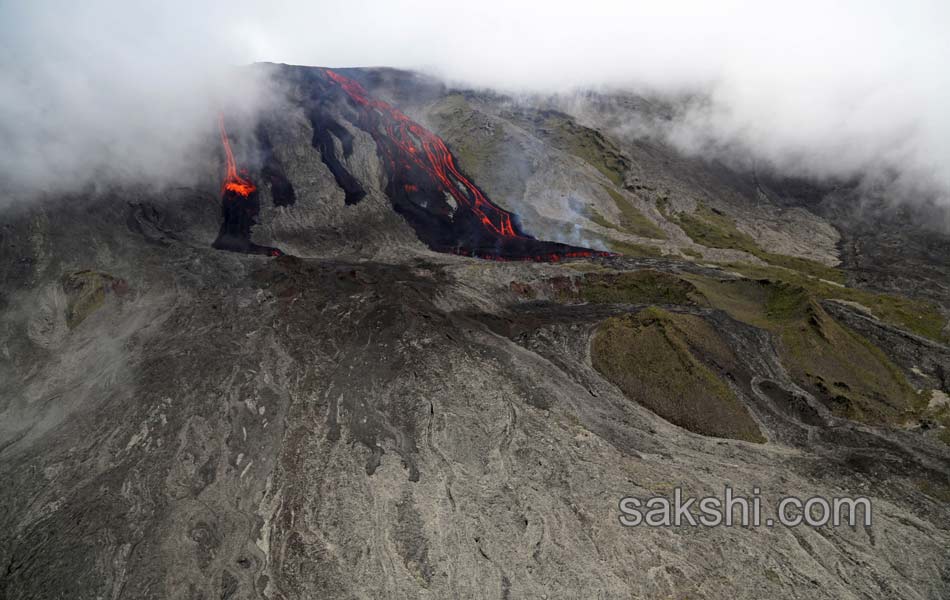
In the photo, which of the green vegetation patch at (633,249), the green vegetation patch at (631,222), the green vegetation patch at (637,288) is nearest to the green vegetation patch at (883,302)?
the green vegetation patch at (633,249)

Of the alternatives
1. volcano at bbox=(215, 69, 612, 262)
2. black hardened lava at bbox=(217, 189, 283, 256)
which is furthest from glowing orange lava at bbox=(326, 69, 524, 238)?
black hardened lava at bbox=(217, 189, 283, 256)

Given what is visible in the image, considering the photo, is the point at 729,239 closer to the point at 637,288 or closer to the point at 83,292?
the point at 637,288

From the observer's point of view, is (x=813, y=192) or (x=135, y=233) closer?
(x=135, y=233)

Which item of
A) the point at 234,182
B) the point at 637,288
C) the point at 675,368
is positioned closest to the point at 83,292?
the point at 234,182

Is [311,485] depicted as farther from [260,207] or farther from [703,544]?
[260,207]

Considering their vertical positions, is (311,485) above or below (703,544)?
below

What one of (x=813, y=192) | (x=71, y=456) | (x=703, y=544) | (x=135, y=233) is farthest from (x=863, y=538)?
(x=813, y=192)
